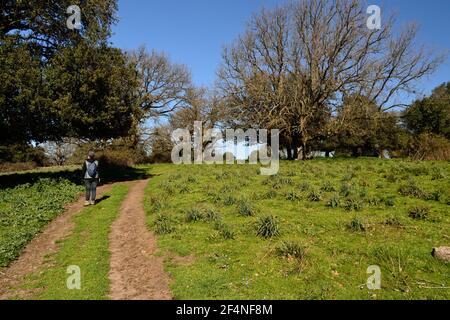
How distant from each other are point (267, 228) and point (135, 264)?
4.07 m

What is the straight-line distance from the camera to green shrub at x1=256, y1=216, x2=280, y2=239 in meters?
10.8

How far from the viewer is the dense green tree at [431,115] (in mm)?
48156

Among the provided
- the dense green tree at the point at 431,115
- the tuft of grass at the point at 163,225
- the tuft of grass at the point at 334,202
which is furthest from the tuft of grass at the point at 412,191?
the dense green tree at the point at 431,115

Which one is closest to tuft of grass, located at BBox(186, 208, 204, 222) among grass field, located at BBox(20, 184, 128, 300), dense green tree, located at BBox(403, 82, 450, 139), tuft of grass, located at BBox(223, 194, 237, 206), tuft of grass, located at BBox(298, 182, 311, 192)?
tuft of grass, located at BBox(223, 194, 237, 206)

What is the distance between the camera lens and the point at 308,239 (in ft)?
33.8

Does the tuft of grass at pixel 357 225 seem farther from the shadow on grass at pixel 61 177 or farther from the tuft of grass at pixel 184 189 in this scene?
the shadow on grass at pixel 61 177

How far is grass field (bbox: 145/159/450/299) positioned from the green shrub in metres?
0.03

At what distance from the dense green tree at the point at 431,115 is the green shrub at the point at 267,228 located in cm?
4312

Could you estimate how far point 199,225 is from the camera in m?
12.5

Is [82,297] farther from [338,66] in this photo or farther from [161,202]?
[338,66]

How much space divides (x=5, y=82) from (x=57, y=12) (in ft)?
20.8

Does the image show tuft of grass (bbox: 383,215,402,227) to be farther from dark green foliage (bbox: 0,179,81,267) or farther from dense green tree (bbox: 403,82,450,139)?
dense green tree (bbox: 403,82,450,139)

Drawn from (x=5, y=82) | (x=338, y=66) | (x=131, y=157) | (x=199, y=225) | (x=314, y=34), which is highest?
(x=314, y=34)
